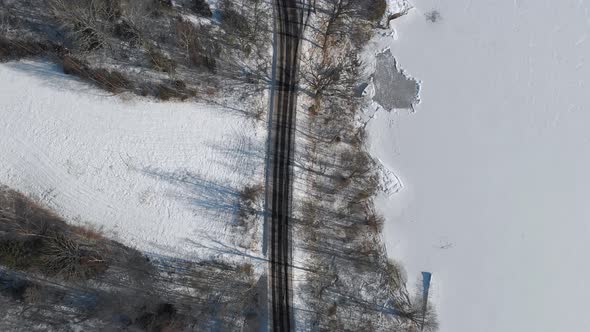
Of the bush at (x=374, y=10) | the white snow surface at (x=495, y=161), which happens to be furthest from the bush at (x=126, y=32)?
the white snow surface at (x=495, y=161)

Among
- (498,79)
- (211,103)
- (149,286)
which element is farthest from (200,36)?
(498,79)

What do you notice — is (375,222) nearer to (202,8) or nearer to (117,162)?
(117,162)

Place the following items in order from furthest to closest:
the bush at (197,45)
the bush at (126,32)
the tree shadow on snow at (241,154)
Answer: the tree shadow on snow at (241,154), the bush at (197,45), the bush at (126,32)

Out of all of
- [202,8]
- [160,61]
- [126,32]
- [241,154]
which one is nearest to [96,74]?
[126,32]

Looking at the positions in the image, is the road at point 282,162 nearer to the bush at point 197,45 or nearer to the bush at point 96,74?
the bush at point 197,45

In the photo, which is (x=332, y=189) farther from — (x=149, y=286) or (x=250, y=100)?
(x=149, y=286)
